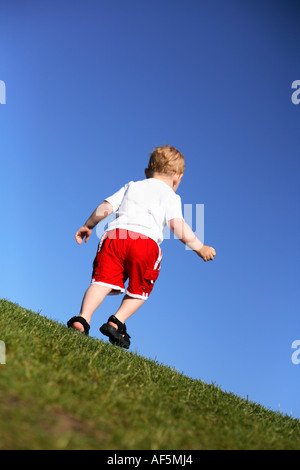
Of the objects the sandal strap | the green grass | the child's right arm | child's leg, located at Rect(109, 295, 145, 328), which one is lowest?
the green grass

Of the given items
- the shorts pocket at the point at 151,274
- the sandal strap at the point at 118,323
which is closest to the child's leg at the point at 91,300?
the sandal strap at the point at 118,323

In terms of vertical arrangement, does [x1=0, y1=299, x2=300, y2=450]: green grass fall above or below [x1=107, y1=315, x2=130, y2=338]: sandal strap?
below

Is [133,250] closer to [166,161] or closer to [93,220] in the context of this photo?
[93,220]

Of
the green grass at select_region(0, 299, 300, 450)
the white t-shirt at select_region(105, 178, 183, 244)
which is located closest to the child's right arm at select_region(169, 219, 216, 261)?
the white t-shirt at select_region(105, 178, 183, 244)

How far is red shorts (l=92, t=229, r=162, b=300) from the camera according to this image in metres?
5.34

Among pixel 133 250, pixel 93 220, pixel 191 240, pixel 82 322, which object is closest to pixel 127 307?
pixel 82 322

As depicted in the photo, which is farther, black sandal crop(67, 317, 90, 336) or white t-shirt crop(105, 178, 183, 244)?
white t-shirt crop(105, 178, 183, 244)

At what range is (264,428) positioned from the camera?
3.32m

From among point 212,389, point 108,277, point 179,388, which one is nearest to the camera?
point 179,388

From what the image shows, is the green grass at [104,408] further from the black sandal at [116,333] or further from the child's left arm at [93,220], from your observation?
the child's left arm at [93,220]

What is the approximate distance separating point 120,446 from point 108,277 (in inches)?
129

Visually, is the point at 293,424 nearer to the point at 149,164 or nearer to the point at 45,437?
the point at 45,437

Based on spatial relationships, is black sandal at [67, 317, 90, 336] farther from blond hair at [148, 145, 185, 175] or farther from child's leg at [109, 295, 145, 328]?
blond hair at [148, 145, 185, 175]
